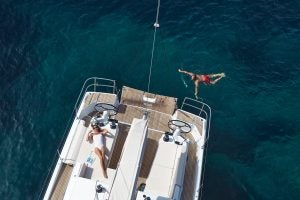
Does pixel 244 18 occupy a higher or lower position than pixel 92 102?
higher

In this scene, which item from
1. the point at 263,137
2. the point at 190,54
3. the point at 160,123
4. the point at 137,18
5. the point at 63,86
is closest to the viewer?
the point at 160,123

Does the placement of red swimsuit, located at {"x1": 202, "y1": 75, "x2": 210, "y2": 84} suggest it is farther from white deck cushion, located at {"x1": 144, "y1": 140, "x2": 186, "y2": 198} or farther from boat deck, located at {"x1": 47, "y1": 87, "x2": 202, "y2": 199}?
white deck cushion, located at {"x1": 144, "y1": 140, "x2": 186, "y2": 198}

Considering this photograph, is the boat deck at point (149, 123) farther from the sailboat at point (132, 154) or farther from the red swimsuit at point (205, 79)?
the red swimsuit at point (205, 79)

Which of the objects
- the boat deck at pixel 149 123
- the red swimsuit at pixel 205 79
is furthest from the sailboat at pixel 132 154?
the red swimsuit at pixel 205 79

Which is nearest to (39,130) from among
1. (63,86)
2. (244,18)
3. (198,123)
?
(63,86)

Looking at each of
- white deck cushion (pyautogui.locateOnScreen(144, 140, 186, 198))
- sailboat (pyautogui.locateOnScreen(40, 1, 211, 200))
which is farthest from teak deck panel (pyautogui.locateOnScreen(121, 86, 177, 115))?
white deck cushion (pyautogui.locateOnScreen(144, 140, 186, 198))

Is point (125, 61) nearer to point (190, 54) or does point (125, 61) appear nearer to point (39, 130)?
point (190, 54)

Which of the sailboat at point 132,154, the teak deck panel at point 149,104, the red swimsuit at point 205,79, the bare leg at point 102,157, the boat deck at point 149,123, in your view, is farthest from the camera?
the red swimsuit at point 205,79
